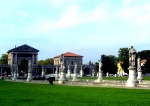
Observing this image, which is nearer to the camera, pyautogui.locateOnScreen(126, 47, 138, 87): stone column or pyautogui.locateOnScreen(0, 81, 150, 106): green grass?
pyautogui.locateOnScreen(0, 81, 150, 106): green grass

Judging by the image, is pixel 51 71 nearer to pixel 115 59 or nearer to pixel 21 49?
pixel 21 49

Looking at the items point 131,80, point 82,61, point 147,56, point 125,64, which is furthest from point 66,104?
point 82,61

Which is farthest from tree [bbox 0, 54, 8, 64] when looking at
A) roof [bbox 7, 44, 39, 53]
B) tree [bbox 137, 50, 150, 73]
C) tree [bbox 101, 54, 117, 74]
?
tree [bbox 137, 50, 150, 73]

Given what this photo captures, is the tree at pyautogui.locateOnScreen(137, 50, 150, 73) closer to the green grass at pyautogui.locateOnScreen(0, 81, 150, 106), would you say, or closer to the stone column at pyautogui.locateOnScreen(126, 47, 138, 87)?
the stone column at pyautogui.locateOnScreen(126, 47, 138, 87)

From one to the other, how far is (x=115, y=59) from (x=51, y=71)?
44.4 meters

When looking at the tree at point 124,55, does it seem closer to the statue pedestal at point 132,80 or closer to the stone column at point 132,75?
the stone column at point 132,75

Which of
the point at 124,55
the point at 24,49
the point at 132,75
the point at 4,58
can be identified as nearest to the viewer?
the point at 132,75

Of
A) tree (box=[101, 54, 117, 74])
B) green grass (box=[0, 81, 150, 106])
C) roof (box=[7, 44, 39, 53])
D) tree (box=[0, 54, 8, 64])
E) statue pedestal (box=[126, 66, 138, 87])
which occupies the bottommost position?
green grass (box=[0, 81, 150, 106])

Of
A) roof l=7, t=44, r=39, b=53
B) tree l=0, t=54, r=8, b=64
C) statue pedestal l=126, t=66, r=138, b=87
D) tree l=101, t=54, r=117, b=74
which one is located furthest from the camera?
tree l=0, t=54, r=8, b=64

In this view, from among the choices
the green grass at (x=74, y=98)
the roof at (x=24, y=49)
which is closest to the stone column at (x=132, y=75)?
the green grass at (x=74, y=98)

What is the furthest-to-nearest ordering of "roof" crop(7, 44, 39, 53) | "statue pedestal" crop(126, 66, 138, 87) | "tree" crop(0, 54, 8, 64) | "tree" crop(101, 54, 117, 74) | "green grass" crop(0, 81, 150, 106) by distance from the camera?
1. "tree" crop(0, 54, 8, 64)
2. "roof" crop(7, 44, 39, 53)
3. "tree" crop(101, 54, 117, 74)
4. "statue pedestal" crop(126, 66, 138, 87)
5. "green grass" crop(0, 81, 150, 106)

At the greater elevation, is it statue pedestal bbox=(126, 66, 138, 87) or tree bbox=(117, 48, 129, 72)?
tree bbox=(117, 48, 129, 72)

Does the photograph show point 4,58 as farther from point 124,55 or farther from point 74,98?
point 74,98

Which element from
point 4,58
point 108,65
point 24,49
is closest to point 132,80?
point 108,65
